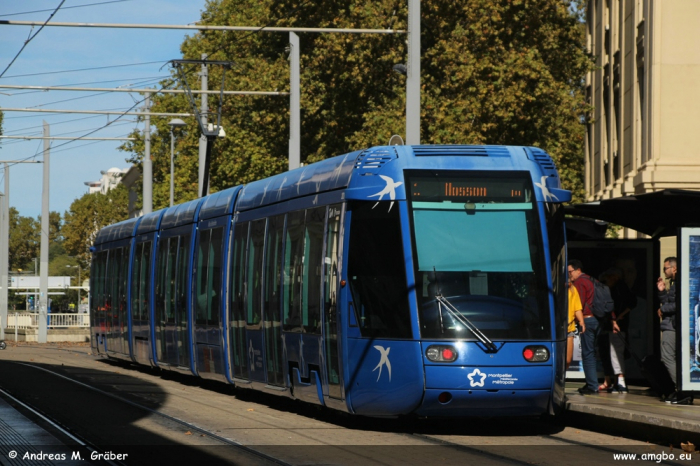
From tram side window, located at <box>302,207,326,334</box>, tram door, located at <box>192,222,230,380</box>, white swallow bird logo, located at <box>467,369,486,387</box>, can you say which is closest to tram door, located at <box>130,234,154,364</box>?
tram door, located at <box>192,222,230,380</box>

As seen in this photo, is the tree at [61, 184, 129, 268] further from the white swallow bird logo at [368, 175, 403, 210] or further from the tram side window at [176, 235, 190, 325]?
the white swallow bird logo at [368, 175, 403, 210]

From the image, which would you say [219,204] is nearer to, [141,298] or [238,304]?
[238,304]

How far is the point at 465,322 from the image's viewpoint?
12031mm

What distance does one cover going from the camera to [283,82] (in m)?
36.3

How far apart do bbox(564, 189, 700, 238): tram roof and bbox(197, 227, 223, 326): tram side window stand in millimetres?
5058

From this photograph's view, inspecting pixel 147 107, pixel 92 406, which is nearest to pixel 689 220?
pixel 92 406

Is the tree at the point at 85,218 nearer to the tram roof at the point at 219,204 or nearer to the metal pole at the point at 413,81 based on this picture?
the tram roof at the point at 219,204

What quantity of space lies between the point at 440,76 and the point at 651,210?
18374mm

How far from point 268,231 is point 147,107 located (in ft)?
82.9

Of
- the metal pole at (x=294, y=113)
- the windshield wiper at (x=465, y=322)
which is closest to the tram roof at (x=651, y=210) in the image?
the windshield wiper at (x=465, y=322)

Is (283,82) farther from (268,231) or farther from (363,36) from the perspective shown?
(268,231)

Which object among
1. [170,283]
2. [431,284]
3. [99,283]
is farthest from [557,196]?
[99,283]

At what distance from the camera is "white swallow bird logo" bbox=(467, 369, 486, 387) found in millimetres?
11922

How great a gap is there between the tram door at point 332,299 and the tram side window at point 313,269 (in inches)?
8.9
